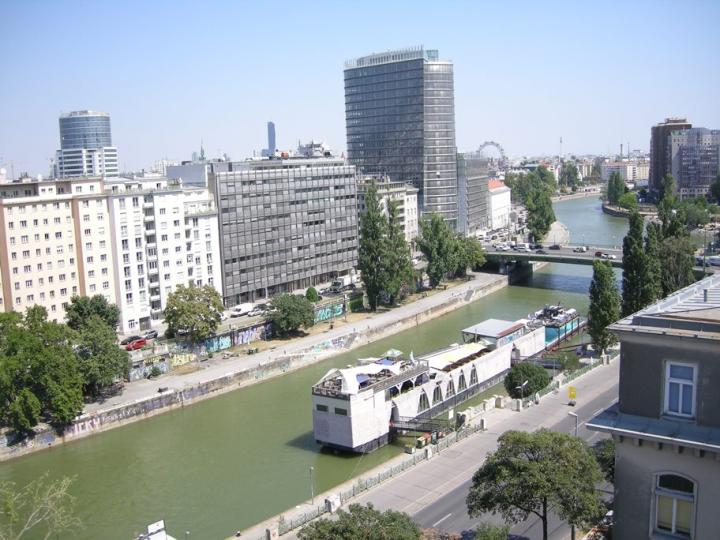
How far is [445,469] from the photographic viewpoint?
18.3m

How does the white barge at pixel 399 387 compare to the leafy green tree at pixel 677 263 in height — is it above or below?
below

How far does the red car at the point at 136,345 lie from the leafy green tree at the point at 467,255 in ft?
66.6

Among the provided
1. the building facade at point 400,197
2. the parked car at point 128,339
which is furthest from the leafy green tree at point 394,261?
the parked car at point 128,339

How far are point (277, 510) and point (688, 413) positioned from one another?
12.6 meters

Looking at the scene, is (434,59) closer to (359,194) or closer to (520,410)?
(359,194)

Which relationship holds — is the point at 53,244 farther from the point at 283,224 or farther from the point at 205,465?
the point at 205,465

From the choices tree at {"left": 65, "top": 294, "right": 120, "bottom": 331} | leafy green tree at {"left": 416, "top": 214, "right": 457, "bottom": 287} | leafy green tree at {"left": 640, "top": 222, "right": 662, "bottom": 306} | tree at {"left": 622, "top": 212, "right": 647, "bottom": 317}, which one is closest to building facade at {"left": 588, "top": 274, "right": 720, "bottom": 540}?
leafy green tree at {"left": 640, "top": 222, "right": 662, "bottom": 306}

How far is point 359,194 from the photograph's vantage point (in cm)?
5009

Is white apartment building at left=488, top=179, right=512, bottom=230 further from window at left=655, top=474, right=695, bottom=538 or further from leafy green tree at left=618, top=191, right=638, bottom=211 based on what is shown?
window at left=655, top=474, right=695, bottom=538

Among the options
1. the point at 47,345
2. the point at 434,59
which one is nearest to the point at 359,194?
the point at 434,59

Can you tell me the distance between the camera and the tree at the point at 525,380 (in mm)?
23656

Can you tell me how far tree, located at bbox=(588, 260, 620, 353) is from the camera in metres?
28.1

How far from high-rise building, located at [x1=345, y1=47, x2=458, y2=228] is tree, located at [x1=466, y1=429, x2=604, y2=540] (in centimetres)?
4813

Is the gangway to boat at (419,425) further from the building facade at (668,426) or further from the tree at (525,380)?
the building facade at (668,426)
